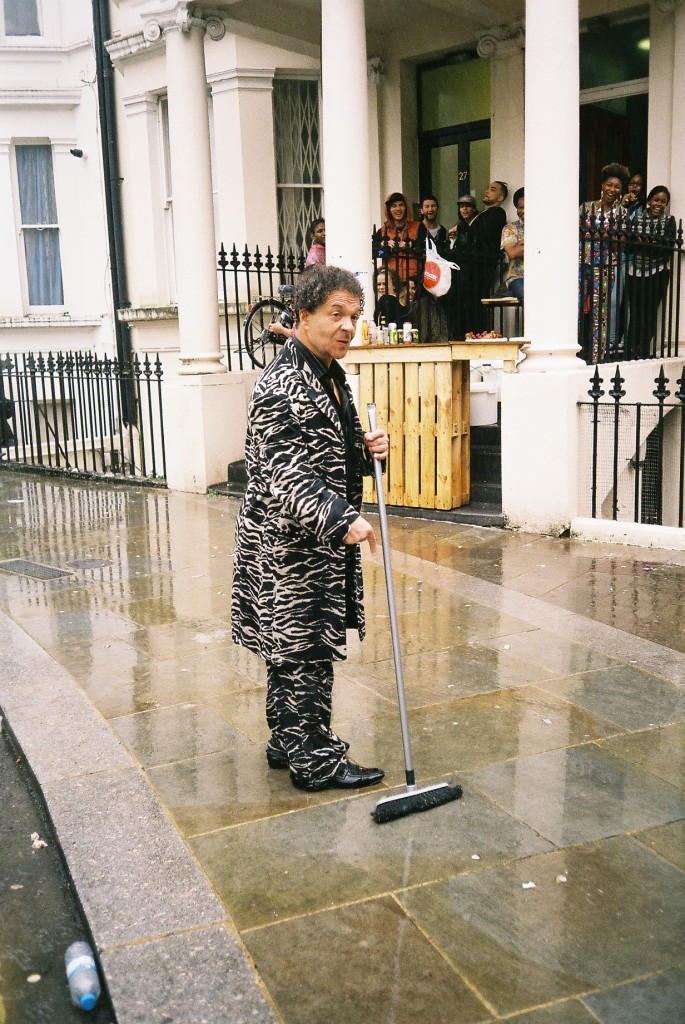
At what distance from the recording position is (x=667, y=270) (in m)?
9.84

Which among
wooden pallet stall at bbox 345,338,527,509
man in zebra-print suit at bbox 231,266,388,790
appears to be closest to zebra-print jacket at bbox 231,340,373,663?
man in zebra-print suit at bbox 231,266,388,790

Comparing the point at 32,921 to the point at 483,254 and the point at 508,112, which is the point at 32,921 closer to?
the point at 483,254

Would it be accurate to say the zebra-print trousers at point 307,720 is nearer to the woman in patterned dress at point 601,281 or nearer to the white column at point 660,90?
the woman in patterned dress at point 601,281

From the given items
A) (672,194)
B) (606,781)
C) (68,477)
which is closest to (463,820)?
(606,781)

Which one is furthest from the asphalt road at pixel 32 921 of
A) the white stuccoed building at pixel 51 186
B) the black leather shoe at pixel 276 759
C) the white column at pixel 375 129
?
the white stuccoed building at pixel 51 186

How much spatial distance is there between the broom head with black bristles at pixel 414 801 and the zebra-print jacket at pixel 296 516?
532 mm

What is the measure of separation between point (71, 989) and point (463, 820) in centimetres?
137

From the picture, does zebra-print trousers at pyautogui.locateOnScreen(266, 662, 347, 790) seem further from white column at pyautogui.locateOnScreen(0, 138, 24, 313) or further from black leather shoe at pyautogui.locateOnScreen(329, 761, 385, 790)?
white column at pyautogui.locateOnScreen(0, 138, 24, 313)

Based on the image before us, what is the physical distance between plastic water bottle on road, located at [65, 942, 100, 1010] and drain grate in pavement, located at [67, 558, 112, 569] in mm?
4704

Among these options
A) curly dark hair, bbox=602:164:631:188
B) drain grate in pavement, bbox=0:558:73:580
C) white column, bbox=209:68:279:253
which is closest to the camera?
drain grate in pavement, bbox=0:558:73:580

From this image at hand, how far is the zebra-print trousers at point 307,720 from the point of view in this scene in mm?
3689

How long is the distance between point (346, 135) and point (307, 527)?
6315 millimetres

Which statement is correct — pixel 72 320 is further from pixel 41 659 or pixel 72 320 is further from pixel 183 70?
pixel 41 659

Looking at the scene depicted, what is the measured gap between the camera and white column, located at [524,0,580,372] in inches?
295
